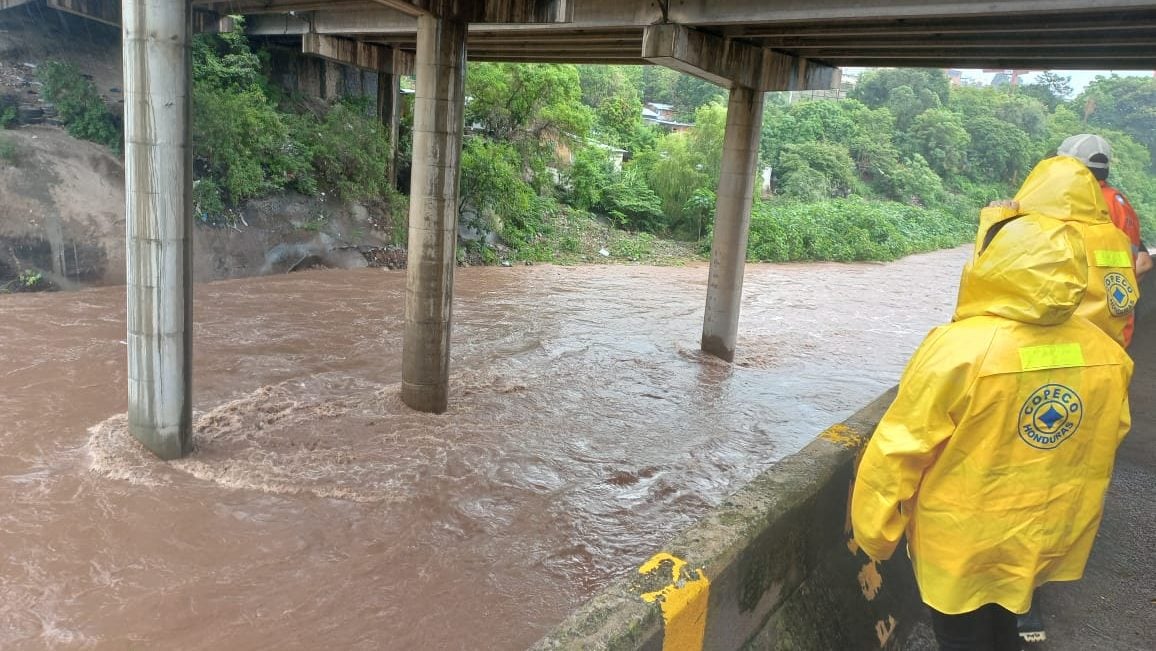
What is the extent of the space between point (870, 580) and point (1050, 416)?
1430mm

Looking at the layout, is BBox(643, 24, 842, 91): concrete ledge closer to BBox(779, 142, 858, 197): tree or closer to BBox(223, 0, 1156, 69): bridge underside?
BBox(223, 0, 1156, 69): bridge underside

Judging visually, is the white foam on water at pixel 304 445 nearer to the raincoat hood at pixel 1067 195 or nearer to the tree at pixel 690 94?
the raincoat hood at pixel 1067 195

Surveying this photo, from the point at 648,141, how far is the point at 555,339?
2832 centimetres

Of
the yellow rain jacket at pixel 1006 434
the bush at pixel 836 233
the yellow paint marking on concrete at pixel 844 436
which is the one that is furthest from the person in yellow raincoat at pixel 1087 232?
the bush at pixel 836 233

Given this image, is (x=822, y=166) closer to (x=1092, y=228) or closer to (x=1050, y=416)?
(x=1092, y=228)

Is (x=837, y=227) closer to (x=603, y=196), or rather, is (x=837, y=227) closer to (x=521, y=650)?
(x=603, y=196)

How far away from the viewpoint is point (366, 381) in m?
11.3

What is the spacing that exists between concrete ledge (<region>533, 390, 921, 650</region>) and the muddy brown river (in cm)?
270

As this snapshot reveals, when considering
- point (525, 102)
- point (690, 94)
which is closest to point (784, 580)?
point (525, 102)

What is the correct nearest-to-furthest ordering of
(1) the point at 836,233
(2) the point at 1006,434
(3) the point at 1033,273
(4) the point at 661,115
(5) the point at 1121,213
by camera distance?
(3) the point at 1033,273
(2) the point at 1006,434
(5) the point at 1121,213
(1) the point at 836,233
(4) the point at 661,115

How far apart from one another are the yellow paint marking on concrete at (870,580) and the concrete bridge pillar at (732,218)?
10.7 metres

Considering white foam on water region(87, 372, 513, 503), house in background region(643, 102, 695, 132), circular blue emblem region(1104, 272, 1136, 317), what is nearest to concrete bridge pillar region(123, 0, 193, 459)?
white foam on water region(87, 372, 513, 503)

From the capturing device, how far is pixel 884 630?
11.9 ft

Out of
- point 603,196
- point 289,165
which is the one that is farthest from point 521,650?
point 603,196
